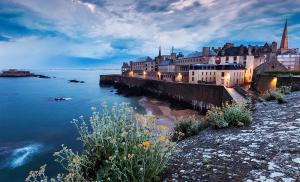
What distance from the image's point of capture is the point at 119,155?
12.1 feet

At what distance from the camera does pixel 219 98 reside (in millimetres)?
39156

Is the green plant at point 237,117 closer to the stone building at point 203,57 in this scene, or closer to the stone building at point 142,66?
the stone building at point 203,57

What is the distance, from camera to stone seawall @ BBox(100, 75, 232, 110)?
3986cm

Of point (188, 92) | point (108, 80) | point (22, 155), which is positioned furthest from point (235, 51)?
point (22, 155)

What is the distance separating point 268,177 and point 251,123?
4248 mm

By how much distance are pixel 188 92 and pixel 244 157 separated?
151 feet

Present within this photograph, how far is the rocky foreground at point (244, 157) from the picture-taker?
370 centimetres

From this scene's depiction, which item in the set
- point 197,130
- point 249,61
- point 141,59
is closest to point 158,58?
point 141,59

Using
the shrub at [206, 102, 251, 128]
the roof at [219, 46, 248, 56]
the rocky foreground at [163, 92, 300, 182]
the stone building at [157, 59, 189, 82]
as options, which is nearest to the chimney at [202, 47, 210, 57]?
the roof at [219, 46, 248, 56]

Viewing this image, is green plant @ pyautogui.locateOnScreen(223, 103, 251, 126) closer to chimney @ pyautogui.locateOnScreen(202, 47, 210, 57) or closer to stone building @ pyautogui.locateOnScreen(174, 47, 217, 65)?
stone building @ pyautogui.locateOnScreen(174, 47, 217, 65)

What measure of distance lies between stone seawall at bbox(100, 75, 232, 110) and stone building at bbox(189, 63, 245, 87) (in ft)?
27.9

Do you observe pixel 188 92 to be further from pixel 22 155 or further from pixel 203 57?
pixel 22 155

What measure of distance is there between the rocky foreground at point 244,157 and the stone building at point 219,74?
51.1m

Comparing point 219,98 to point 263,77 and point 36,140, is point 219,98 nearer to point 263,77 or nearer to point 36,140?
point 263,77
